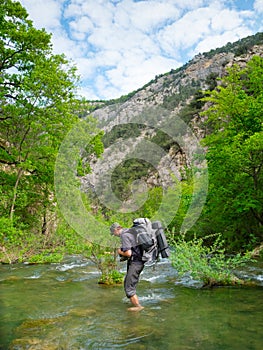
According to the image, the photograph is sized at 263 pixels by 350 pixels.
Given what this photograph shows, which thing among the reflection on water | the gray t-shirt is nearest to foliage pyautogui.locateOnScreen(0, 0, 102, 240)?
the reflection on water

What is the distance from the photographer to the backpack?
284 inches

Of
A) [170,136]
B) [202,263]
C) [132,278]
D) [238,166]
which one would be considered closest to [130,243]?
[132,278]

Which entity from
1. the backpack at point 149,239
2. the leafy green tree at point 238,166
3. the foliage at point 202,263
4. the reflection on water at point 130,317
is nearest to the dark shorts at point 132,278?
the backpack at point 149,239

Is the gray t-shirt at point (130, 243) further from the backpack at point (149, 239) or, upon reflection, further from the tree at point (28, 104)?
the tree at point (28, 104)

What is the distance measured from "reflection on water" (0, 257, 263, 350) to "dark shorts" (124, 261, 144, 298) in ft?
1.46

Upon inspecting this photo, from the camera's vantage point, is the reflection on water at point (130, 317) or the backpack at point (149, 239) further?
the backpack at point (149, 239)

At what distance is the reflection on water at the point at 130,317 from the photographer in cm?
507

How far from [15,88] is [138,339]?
1164 centimetres

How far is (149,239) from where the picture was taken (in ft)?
23.6

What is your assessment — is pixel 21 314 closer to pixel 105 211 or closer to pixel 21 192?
pixel 105 211

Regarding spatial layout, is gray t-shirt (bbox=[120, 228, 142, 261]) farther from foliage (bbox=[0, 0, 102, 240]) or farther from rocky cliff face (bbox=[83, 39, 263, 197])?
rocky cliff face (bbox=[83, 39, 263, 197])

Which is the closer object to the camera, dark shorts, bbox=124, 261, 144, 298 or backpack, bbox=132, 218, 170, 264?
backpack, bbox=132, 218, 170, 264

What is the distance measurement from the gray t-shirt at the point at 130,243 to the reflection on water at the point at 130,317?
120cm

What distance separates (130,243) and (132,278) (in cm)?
80
